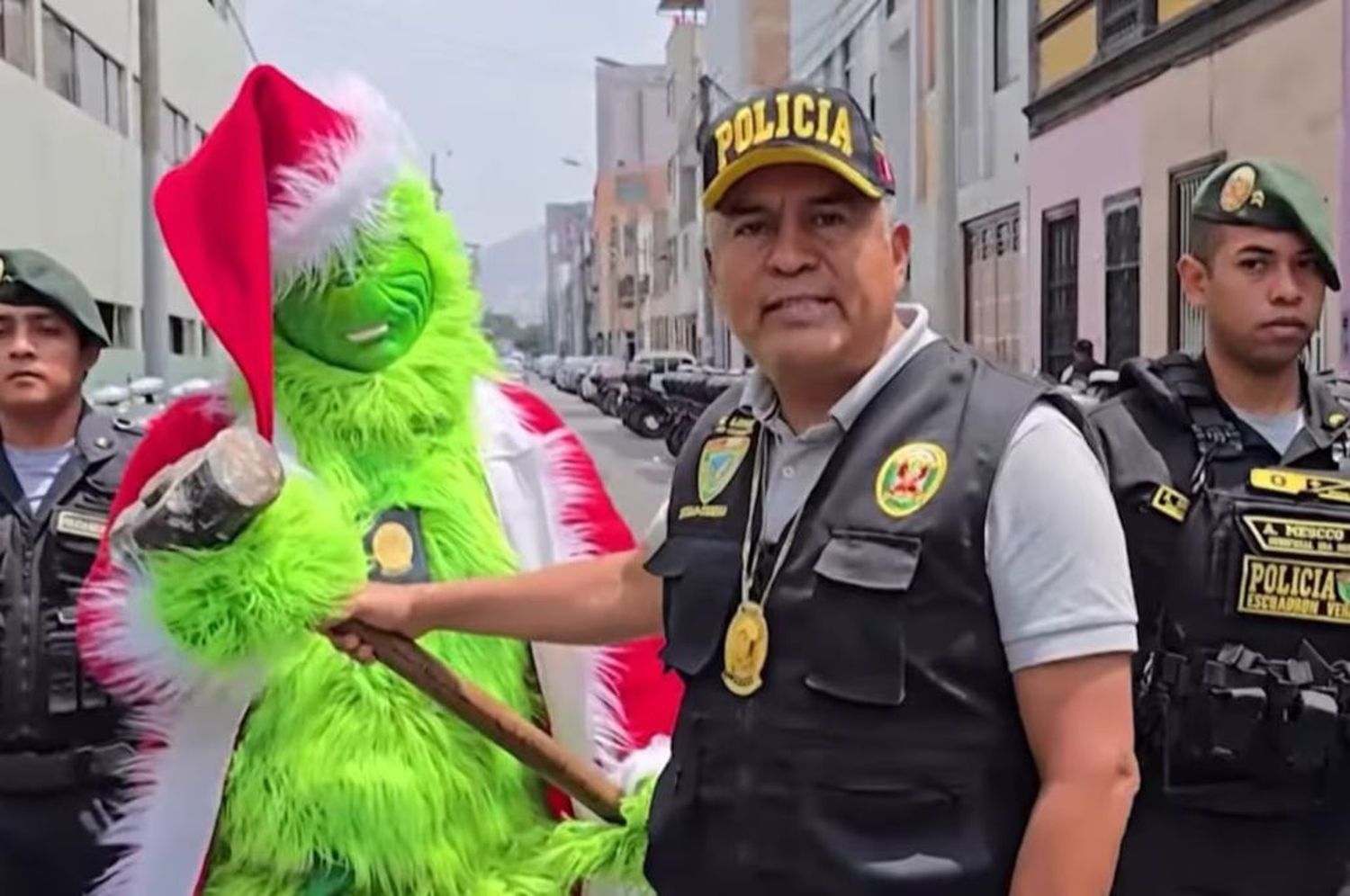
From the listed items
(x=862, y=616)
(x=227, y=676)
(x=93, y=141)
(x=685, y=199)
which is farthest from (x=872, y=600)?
(x=685, y=199)

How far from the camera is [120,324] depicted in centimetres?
2547

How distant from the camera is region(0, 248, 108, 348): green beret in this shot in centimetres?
321

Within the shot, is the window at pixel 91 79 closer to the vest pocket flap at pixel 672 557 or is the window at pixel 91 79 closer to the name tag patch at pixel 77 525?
the name tag patch at pixel 77 525

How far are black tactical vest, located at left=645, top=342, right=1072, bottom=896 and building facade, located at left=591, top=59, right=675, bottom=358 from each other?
240 ft

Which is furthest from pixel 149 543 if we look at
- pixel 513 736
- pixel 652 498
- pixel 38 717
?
pixel 652 498

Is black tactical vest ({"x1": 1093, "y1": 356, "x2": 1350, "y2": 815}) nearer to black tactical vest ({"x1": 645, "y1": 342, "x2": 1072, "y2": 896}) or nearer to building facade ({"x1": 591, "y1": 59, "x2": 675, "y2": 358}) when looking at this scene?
black tactical vest ({"x1": 645, "y1": 342, "x2": 1072, "y2": 896})

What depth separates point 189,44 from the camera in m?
30.8

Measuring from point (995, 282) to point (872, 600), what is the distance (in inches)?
756

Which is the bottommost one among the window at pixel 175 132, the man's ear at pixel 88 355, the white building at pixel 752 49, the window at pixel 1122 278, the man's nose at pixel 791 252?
the man's ear at pixel 88 355

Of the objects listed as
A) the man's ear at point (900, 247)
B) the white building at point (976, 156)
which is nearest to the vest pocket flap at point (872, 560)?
the man's ear at point (900, 247)

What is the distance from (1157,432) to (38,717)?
206 centimetres

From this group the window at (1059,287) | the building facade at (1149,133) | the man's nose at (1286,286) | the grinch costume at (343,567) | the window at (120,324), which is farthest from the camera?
the window at (120,324)

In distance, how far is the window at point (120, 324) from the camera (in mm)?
24156

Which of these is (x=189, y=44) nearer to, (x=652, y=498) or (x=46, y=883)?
(x=652, y=498)
